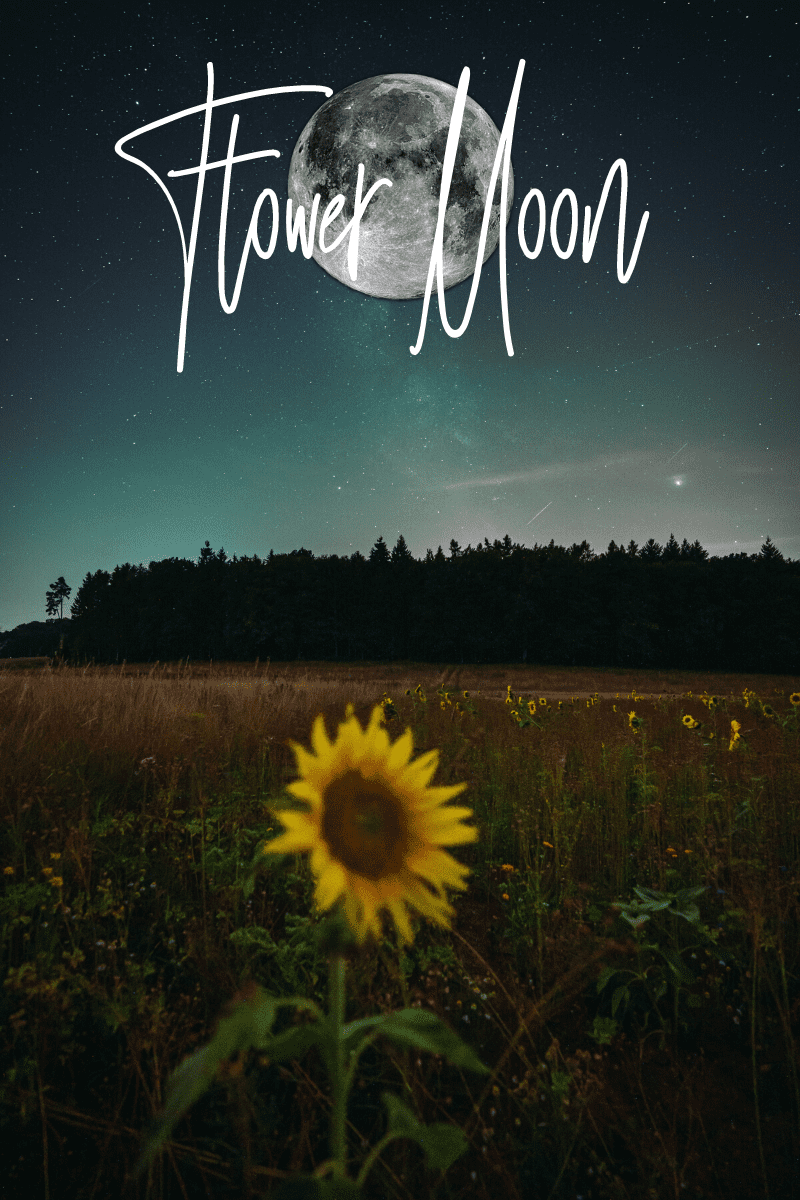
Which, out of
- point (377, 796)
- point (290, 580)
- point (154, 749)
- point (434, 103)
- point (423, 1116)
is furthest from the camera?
point (290, 580)

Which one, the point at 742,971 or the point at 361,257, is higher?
the point at 361,257

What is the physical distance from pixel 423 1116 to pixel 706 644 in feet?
162

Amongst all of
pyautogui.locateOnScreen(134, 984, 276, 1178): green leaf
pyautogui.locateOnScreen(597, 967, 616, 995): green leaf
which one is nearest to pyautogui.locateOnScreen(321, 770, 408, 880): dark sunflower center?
pyautogui.locateOnScreen(134, 984, 276, 1178): green leaf

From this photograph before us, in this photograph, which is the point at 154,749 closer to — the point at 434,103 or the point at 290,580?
the point at 434,103

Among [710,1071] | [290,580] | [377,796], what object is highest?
[290,580]

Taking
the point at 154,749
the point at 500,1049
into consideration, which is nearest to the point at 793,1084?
the point at 500,1049

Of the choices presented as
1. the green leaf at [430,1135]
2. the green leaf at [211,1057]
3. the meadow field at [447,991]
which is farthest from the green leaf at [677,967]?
the green leaf at [211,1057]

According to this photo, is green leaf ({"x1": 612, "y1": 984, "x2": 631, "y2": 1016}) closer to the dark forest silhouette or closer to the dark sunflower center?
the dark sunflower center

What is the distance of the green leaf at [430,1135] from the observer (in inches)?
30.5

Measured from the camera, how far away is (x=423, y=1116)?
66.2 inches

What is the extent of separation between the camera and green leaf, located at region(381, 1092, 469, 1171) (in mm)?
774

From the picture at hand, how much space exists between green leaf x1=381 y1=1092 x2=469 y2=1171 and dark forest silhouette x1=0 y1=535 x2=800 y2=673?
4706 centimetres

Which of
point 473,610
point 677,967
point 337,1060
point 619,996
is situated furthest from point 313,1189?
point 473,610

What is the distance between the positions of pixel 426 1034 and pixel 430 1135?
18 cm
